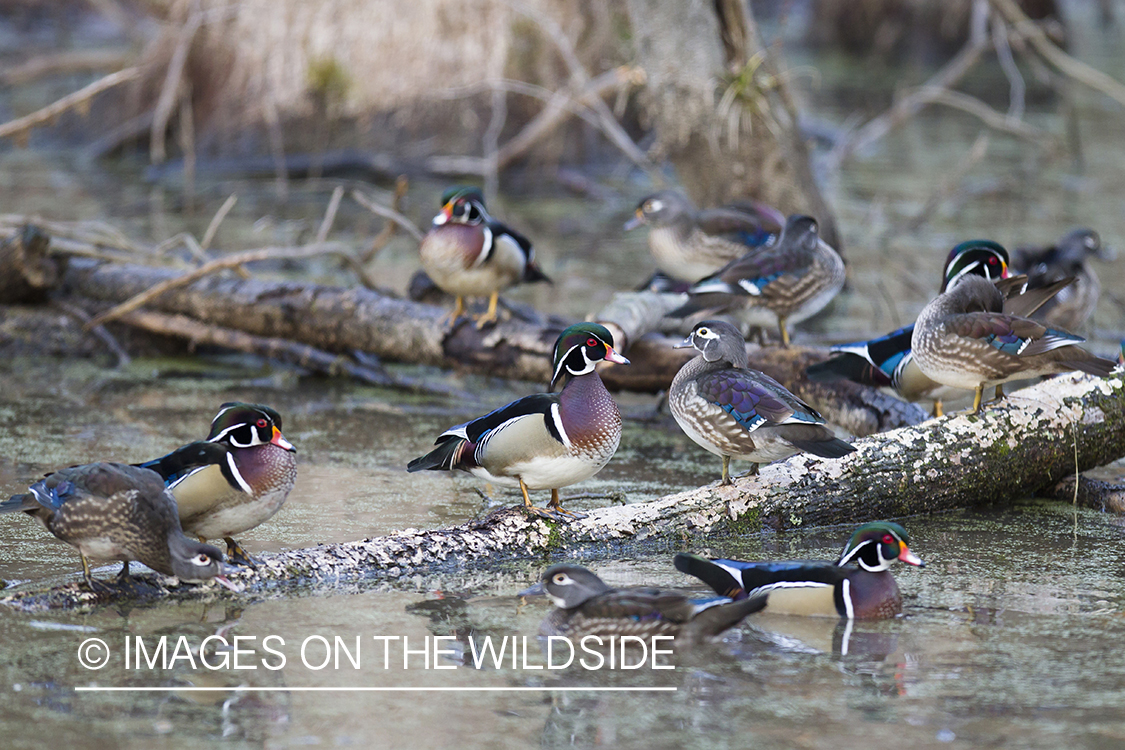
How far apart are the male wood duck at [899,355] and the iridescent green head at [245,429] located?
7.47ft

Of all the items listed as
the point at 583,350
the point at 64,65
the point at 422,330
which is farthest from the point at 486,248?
the point at 64,65

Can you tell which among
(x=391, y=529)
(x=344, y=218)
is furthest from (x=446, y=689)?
(x=344, y=218)

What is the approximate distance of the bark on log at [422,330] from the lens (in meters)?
5.66

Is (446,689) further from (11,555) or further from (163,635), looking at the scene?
(11,555)

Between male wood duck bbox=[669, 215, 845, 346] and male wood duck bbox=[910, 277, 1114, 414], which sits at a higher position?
male wood duck bbox=[669, 215, 845, 346]

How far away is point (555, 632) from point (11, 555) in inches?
70.5

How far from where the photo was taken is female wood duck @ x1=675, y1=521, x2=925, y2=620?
3.62 m

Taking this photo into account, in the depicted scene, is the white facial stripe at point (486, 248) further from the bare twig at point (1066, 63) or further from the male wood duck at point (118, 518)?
the bare twig at point (1066, 63)

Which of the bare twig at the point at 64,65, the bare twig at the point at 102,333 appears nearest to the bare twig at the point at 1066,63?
the bare twig at the point at 102,333

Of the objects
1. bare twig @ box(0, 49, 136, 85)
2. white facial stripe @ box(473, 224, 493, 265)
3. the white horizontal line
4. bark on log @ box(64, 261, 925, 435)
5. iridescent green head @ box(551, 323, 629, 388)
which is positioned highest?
bare twig @ box(0, 49, 136, 85)

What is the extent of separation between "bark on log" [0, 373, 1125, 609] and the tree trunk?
147 inches

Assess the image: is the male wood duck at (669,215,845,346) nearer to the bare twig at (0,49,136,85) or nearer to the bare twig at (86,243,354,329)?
the bare twig at (86,243,354,329)

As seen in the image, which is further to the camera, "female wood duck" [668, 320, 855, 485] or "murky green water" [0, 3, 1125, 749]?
"female wood duck" [668, 320, 855, 485]

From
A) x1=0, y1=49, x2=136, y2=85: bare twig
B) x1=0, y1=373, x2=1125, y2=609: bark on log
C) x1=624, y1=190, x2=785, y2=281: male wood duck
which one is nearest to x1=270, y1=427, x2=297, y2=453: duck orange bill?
x1=0, y1=373, x2=1125, y2=609: bark on log
